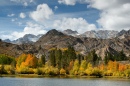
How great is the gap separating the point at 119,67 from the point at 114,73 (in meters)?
12.7

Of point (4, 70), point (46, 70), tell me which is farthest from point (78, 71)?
point (4, 70)

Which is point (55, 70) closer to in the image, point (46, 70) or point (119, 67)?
point (46, 70)

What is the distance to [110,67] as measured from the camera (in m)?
194

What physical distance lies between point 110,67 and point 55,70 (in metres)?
45.8

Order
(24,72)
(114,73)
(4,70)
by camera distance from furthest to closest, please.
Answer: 1. (114,73)
2. (24,72)
3. (4,70)

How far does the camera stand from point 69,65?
19050 centimetres

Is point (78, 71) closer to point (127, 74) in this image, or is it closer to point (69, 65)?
point (69, 65)

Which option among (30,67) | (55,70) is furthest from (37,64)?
(55,70)

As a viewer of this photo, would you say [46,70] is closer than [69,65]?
Yes

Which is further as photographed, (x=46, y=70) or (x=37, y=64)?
(x=37, y=64)

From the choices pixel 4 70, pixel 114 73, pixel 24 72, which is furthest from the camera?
pixel 114 73

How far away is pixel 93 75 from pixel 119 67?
2794 centimetres

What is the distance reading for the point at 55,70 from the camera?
16938 cm

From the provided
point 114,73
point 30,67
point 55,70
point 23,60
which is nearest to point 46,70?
point 55,70
